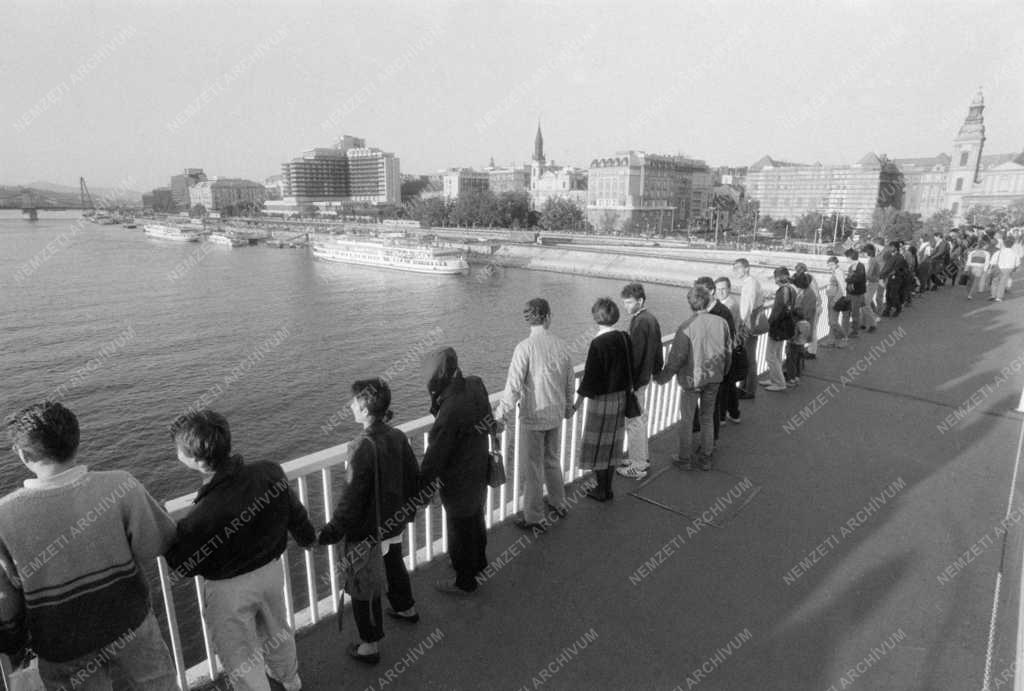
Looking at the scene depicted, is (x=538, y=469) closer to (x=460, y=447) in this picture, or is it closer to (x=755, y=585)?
(x=460, y=447)

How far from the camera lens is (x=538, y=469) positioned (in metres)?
3.69

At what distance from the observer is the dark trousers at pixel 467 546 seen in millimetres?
3086

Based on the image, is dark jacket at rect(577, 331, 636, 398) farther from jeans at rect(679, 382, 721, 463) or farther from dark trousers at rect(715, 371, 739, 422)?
dark trousers at rect(715, 371, 739, 422)

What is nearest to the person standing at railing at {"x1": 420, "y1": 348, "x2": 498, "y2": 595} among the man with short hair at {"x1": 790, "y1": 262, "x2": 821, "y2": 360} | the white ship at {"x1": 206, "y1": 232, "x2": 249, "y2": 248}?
the man with short hair at {"x1": 790, "y1": 262, "x2": 821, "y2": 360}

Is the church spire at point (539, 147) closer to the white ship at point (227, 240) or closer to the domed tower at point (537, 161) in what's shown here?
the domed tower at point (537, 161)

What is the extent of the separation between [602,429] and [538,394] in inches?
27.0

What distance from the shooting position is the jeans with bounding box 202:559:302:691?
85.4 inches

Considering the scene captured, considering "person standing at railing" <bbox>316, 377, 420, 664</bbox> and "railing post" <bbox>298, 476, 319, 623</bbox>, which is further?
"railing post" <bbox>298, 476, 319, 623</bbox>

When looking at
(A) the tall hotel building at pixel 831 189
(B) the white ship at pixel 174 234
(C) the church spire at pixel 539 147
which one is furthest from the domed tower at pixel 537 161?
(B) the white ship at pixel 174 234

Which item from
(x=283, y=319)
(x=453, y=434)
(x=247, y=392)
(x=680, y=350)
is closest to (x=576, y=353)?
(x=247, y=392)

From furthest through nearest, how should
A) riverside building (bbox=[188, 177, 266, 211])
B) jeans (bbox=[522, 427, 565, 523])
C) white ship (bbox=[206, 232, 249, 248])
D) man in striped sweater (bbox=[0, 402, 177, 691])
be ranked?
riverside building (bbox=[188, 177, 266, 211]) < white ship (bbox=[206, 232, 249, 248]) < jeans (bbox=[522, 427, 565, 523]) < man in striped sweater (bbox=[0, 402, 177, 691])

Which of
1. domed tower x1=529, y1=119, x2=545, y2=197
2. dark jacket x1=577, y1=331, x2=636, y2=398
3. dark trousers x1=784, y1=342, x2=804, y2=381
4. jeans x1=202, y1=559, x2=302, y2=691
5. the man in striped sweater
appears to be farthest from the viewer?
domed tower x1=529, y1=119, x2=545, y2=197

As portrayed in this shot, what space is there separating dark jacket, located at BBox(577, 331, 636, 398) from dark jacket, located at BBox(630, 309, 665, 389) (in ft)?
0.70

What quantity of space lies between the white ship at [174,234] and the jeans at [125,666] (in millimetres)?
106994
